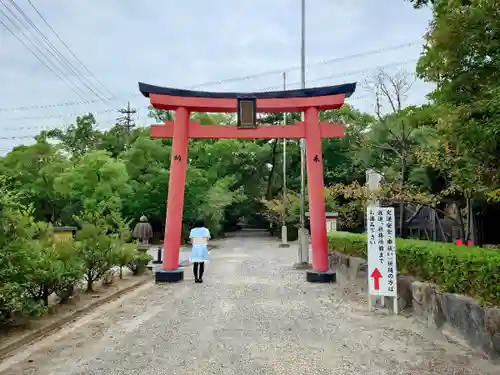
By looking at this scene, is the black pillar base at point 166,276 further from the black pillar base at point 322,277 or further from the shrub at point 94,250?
the black pillar base at point 322,277

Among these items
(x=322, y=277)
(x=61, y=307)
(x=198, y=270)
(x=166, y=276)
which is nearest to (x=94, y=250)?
(x=61, y=307)

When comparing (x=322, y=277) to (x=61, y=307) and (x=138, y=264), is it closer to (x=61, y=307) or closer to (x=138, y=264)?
(x=138, y=264)

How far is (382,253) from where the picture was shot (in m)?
7.98

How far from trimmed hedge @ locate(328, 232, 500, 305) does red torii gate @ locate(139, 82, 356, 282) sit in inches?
168

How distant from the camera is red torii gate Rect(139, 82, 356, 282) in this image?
1278cm

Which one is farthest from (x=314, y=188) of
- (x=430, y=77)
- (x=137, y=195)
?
(x=137, y=195)

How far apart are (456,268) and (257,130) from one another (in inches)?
324

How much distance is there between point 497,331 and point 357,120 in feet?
101

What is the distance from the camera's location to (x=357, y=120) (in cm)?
3438

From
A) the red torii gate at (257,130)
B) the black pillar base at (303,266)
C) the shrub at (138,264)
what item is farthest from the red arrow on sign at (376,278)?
the black pillar base at (303,266)

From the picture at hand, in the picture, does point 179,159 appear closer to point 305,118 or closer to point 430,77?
point 305,118

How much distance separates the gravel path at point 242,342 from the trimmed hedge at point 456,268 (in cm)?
74

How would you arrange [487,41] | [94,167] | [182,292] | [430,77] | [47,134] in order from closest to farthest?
[487,41] → [430,77] → [182,292] → [94,167] → [47,134]

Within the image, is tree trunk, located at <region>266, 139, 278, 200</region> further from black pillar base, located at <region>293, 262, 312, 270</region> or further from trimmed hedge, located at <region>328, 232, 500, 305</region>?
trimmed hedge, located at <region>328, 232, 500, 305</region>
